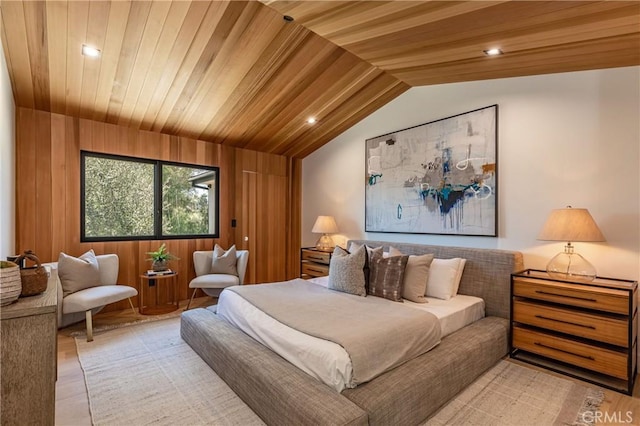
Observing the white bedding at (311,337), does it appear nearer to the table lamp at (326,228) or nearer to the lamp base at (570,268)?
the lamp base at (570,268)

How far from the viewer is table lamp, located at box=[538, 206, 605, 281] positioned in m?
2.44

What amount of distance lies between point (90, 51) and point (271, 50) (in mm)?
1602

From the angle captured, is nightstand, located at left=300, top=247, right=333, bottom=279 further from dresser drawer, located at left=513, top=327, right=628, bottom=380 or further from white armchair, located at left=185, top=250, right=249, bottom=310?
dresser drawer, located at left=513, top=327, right=628, bottom=380

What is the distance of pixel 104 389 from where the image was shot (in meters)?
2.30

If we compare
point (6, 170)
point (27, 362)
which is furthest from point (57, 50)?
point (27, 362)

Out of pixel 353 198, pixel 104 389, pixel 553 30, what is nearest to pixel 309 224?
pixel 353 198

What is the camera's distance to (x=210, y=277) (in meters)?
4.28

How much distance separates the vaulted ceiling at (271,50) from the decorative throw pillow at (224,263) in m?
1.95

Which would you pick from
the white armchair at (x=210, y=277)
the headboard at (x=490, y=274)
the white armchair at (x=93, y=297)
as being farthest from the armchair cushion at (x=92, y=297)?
the headboard at (x=490, y=274)

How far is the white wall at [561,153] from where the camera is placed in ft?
8.26

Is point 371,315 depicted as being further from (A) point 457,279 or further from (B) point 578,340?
(B) point 578,340

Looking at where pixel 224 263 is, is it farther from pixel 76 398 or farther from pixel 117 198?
pixel 76 398

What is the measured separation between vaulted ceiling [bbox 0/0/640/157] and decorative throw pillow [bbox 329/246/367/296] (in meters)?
2.06

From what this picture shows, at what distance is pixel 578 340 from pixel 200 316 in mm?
3342
